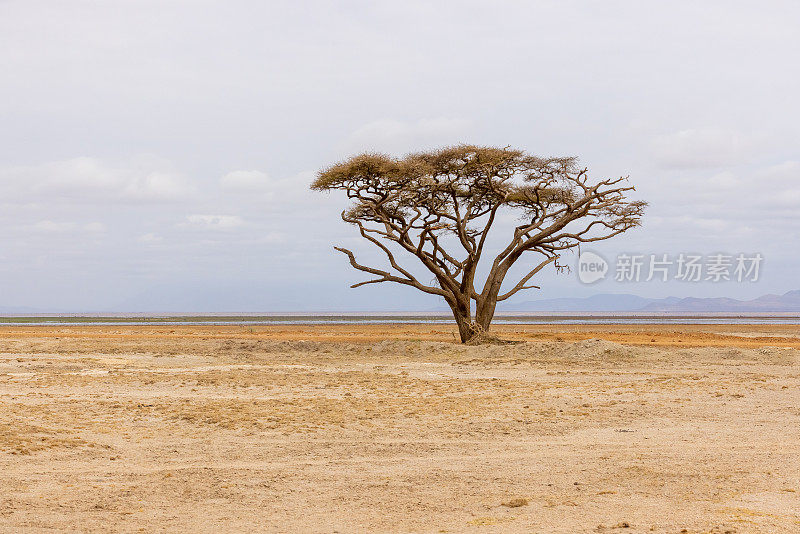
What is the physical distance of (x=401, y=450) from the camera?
11016 mm

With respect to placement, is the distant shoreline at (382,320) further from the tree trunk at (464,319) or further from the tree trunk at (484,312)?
the tree trunk at (484,312)

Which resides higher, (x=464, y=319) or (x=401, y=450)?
(x=464, y=319)

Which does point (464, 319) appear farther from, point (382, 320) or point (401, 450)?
point (382, 320)

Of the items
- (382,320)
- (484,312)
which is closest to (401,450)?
(484,312)

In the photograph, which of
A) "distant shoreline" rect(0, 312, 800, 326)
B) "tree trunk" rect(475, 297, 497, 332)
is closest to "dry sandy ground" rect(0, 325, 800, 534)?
"tree trunk" rect(475, 297, 497, 332)

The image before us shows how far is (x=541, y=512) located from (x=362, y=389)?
35.1 feet

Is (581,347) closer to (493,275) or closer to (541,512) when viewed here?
(493,275)

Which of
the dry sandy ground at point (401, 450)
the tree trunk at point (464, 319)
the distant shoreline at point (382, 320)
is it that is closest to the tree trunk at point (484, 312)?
the tree trunk at point (464, 319)

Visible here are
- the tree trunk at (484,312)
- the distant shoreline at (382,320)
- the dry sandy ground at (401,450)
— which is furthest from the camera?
the distant shoreline at (382,320)

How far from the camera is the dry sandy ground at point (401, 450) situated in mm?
7578

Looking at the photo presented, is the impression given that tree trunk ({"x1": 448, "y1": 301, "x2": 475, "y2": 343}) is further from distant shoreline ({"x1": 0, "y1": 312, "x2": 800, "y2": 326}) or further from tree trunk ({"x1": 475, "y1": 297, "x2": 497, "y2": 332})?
distant shoreline ({"x1": 0, "y1": 312, "x2": 800, "y2": 326})

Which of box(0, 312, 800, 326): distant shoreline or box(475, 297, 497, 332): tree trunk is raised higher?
box(475, 297, 497, 332): tree trunk

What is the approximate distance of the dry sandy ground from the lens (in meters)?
7.58

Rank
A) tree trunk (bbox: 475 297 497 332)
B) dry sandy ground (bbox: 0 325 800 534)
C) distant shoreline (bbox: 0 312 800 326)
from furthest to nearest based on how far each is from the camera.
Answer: distant shoreline (bbox: 0 312 800 326) < tree trunk (bbox: 475 297 497 332) < dry sandy ground (bbox: 0 325 800 534)
